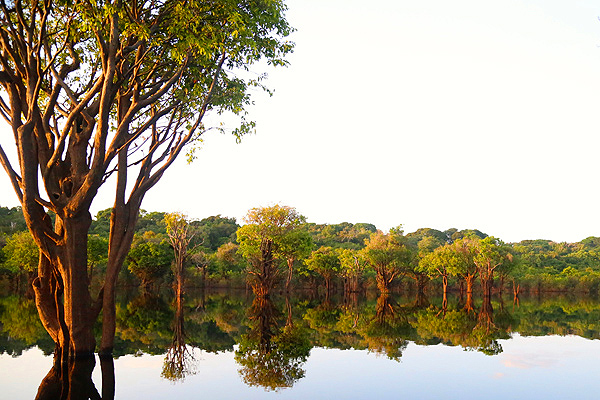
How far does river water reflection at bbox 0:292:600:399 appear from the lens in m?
8.23

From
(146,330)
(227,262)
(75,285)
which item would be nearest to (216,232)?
(227,262)

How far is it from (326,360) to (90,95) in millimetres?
7447

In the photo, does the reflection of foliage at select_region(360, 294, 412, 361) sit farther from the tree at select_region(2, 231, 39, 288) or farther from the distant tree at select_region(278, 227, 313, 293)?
the tree at select_region(2, 231, 39, 288)

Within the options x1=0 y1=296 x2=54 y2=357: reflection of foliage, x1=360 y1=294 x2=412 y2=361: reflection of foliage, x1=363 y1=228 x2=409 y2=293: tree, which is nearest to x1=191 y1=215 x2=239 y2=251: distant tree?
x1=363 y1=228 x2=409 y2=293: tree

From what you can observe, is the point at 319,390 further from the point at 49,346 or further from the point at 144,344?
the point at 49,346

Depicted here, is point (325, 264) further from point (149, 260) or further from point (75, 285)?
point (75, 285)

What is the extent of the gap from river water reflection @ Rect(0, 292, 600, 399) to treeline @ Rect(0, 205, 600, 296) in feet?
59.5

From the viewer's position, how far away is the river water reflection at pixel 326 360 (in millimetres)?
8234

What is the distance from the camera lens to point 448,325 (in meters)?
18.7

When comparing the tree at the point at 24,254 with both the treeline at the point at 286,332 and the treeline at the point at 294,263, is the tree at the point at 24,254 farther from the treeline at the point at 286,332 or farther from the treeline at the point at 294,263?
the treeline at the point at 286,332

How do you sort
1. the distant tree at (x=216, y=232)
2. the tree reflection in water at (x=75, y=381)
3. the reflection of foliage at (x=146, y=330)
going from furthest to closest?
the distant tree at (x=216, y=232) → the reflection of foliage at (x=146, y=330) → the tree reflection in water at (x=75, y=381)

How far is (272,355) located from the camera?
1126 centimetres

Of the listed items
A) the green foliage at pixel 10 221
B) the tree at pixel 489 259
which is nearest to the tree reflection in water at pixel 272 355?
the tree at pixel 489 259

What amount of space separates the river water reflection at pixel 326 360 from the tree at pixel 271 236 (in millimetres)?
18270
